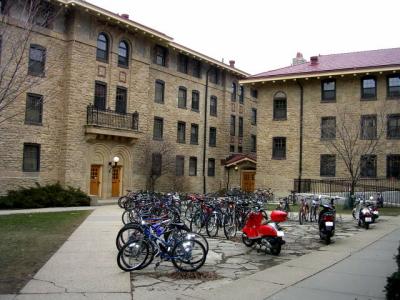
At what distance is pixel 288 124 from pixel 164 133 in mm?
9601

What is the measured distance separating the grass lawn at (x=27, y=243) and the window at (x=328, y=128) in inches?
798

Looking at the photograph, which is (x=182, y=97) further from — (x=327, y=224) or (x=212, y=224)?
(x=327, y=224)

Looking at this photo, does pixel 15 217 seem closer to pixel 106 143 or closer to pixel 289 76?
pixel 106 143

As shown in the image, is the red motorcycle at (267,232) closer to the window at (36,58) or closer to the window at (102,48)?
the window at (36,58)

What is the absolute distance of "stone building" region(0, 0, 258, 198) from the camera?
2550cm

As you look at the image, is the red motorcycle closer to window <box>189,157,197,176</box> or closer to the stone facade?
the stone facade

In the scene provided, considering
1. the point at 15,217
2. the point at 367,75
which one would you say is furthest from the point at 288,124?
the point at 15,217

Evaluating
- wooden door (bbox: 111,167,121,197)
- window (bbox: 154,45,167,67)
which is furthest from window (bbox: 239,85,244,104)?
wooden door (bbox: 111,167,121,197)

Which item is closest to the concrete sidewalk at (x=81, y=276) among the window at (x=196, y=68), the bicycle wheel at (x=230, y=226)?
the bicycle wheel at (x=230, y=226)

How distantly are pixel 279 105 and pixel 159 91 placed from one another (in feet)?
31.0

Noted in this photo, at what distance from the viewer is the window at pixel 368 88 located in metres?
31.9

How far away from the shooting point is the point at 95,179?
1156 inches

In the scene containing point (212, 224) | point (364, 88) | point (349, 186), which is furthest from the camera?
point (364, 88)

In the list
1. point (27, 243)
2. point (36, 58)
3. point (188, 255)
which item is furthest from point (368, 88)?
point (188, 255)
